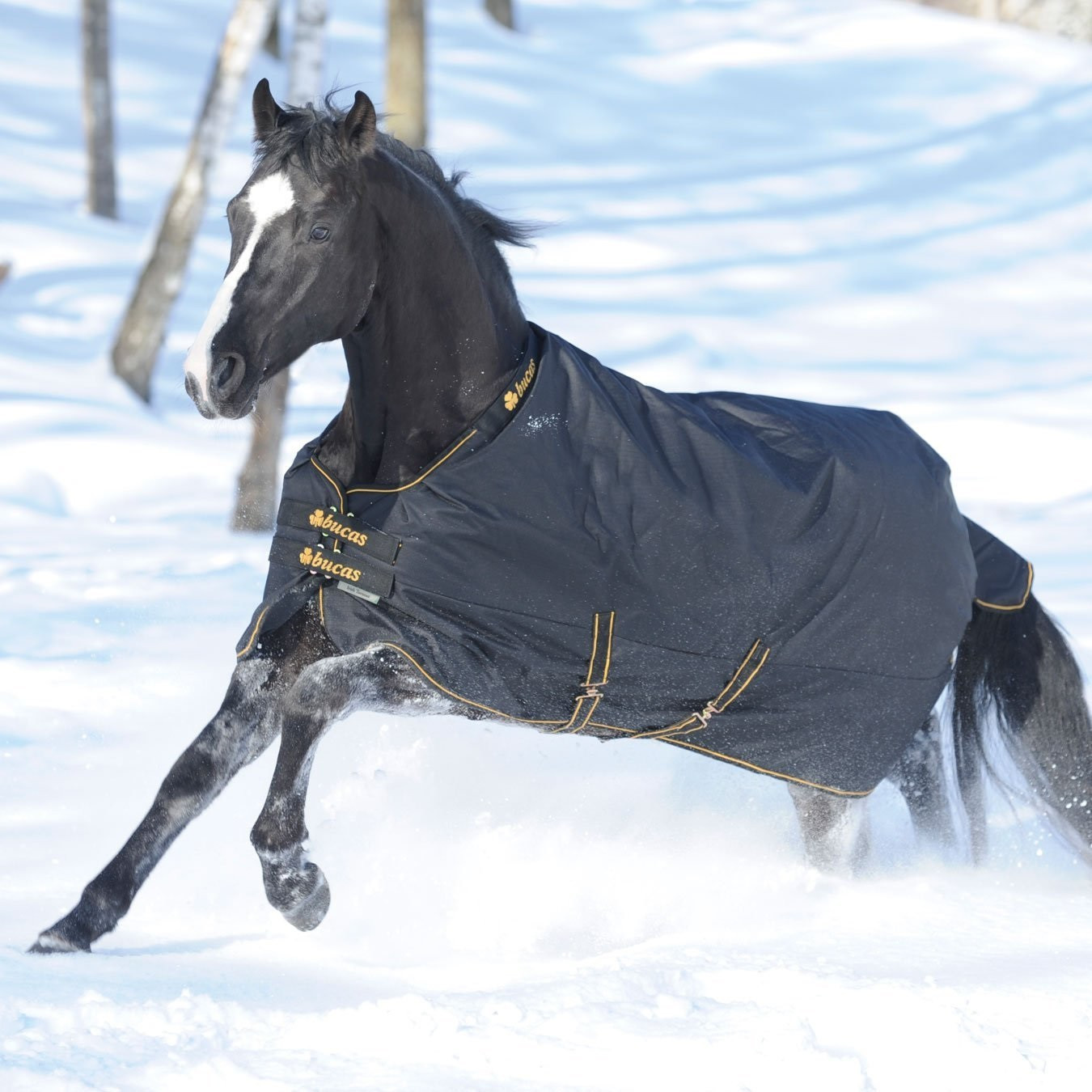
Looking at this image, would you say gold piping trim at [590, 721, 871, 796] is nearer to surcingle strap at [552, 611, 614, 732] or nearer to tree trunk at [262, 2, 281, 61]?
surcingle strap at [552, 611, 614, 732]

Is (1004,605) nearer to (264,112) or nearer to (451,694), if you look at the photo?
(451,694)

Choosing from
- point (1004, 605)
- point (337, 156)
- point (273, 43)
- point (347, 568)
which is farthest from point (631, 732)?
point (273, 43)

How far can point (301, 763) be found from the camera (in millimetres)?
3010

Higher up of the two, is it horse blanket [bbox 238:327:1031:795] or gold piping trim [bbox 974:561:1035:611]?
horse blanket [bbox 238:327:1031:795]

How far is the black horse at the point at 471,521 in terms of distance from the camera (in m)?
2.83

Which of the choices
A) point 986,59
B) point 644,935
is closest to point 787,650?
point 644,935

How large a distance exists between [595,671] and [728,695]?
1.36 ft

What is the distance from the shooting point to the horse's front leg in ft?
9.81

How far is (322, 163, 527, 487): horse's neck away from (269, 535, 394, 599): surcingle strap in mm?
162

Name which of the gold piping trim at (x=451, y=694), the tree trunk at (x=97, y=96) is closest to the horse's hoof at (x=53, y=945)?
the gold piping trim at (x=451, y=694)

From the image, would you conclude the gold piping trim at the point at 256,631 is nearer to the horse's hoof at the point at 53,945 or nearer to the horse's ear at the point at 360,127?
the horse's hoof at the point at 53,945

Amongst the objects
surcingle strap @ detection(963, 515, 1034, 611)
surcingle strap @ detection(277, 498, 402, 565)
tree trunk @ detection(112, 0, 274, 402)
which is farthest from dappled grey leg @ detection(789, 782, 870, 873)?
tree trunk @ detection(112, 0, 274, 402)

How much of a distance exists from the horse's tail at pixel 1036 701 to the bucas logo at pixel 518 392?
1.50 meters

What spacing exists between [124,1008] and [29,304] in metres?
9.90
